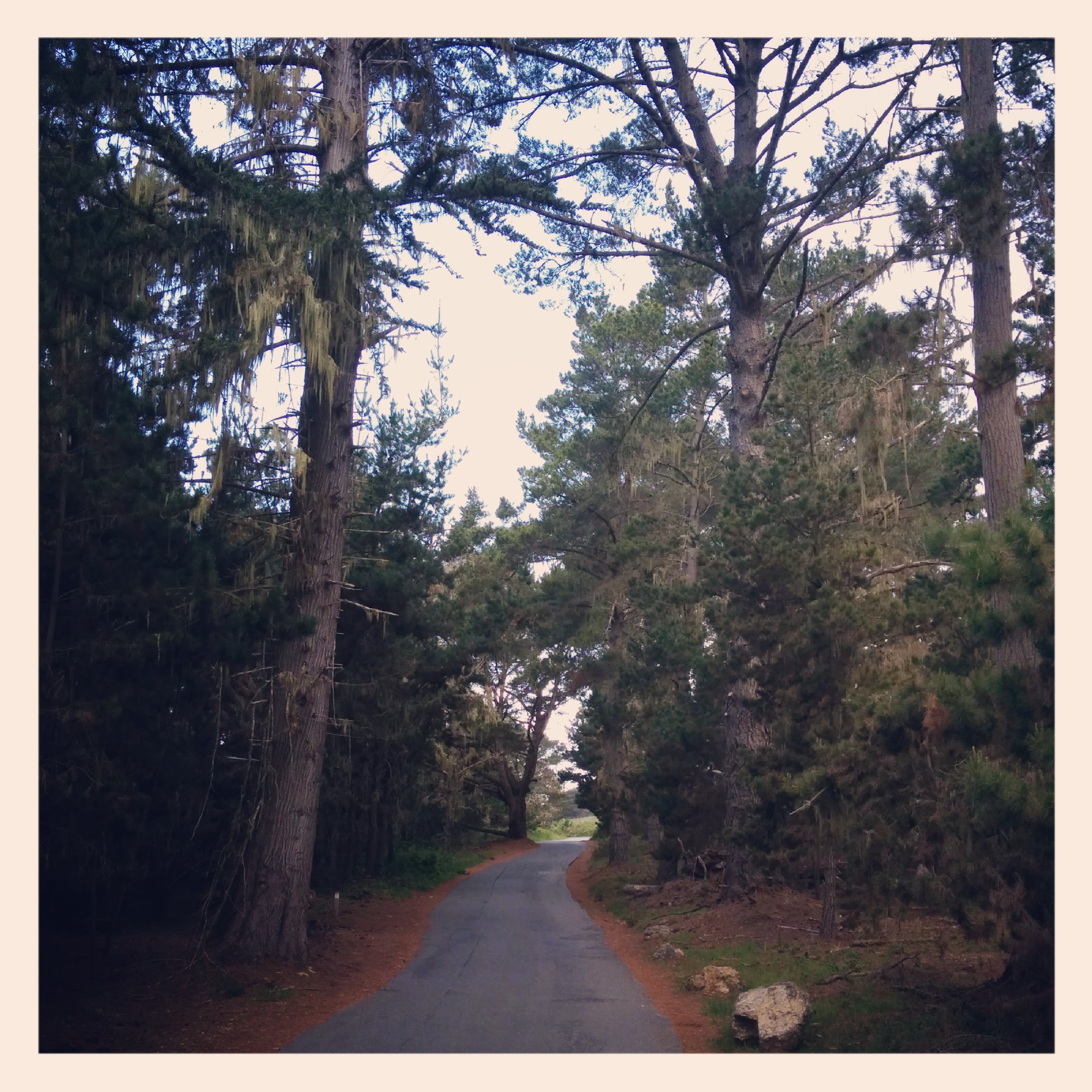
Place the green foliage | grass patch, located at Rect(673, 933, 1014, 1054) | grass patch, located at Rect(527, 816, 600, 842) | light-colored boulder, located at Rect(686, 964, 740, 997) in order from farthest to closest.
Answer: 1. grass patch, located at Rect(527, 816, 600, 842)
2. the green foliage
3. light-colored boulder, located at Rect(686, 964, 740, 997)
4. grass patch, located at Rect(673, 933, 1014, 1054)

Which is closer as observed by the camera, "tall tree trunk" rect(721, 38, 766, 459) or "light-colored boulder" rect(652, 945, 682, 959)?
"light-colored boulder" rect(652, 945, 682, 959)

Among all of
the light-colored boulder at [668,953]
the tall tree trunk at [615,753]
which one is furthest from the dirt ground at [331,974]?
the tall tree trunk at [615,753]

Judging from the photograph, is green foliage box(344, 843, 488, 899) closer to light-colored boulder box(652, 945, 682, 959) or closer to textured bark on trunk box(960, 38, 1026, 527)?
light-colored boulder box(652, 945, 682, 959)

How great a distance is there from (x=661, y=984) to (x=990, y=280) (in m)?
8.26

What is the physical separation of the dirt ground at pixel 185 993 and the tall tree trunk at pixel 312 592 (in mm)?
621

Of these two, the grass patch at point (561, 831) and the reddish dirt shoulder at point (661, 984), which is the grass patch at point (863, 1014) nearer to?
the reddish dirt shoulder at point (661, 984)

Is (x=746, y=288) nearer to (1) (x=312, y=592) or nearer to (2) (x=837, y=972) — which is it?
(1) (x=312, y=592)

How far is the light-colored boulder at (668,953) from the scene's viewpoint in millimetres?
11922

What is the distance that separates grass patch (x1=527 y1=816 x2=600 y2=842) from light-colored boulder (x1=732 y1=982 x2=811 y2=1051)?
48.8 metres

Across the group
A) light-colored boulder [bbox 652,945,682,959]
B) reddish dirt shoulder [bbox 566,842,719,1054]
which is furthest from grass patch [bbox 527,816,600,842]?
light-colored boulder [bbox 652,945,682,959]

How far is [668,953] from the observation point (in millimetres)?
12047

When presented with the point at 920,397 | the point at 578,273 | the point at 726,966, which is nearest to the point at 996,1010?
the point at 726,966

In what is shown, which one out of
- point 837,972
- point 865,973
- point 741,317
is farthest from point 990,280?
point 837,972

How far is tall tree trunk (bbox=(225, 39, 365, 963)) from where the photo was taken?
35.2ft
